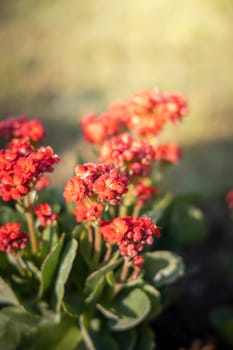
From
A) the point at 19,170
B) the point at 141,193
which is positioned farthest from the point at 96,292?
the point at 19,170

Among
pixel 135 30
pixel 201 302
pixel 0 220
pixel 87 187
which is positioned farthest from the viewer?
pixel 135 30

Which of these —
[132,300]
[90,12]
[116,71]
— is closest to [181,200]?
[132,300]

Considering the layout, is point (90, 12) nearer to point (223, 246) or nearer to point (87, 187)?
point (223, 246)

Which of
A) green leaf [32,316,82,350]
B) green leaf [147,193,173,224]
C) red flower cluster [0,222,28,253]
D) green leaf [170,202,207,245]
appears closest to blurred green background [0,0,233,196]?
green leaf [170,202,207,245]

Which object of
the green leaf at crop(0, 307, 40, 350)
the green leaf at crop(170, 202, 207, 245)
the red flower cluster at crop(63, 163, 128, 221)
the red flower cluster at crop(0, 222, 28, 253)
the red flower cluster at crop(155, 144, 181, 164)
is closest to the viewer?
the red flower cluster at crop(63, 163, 128, 221)

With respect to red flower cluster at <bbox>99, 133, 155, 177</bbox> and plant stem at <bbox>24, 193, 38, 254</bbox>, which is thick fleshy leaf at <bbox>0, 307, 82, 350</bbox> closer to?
plant stem at <bbox>24, 193, 38, 254</bbox>

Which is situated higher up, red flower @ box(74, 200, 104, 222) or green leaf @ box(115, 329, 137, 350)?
red flower @ box(74, 200, 104, 222)

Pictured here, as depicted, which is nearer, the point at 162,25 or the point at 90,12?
the point at 162,25
